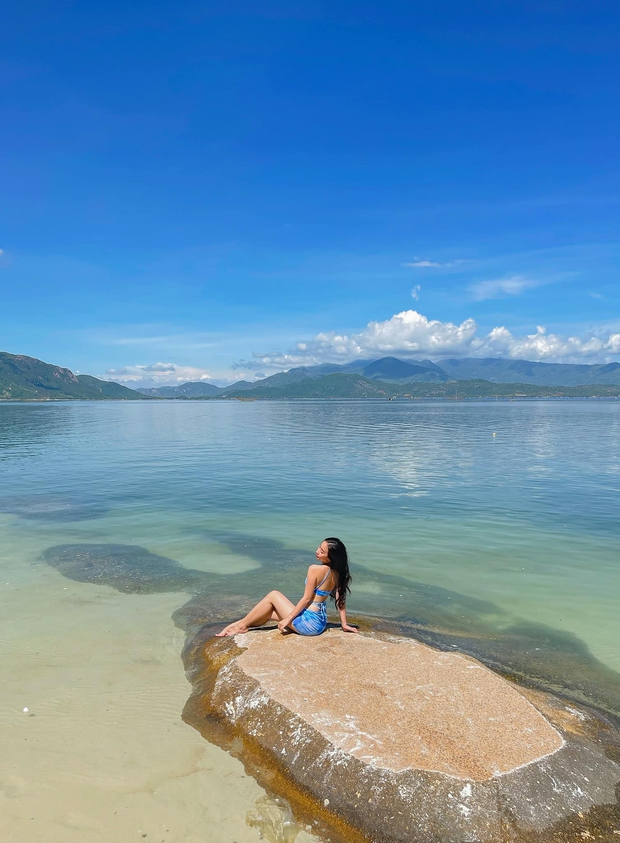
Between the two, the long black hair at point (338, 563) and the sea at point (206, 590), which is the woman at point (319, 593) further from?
the sea at point (206, 590)

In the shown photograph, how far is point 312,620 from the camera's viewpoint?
982 centimetres

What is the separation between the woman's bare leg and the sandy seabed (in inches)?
48.7

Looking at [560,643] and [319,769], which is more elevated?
[319,769]

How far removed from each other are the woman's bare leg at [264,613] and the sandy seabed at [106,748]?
1236mm

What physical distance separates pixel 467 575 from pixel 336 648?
7924mm

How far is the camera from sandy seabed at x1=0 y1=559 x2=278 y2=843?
19.8ft

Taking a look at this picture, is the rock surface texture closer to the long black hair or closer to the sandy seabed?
the sandy seabed

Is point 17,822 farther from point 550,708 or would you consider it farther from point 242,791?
point 550,708

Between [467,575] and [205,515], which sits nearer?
[467,575]

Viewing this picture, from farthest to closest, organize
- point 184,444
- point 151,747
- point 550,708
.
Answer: point 184,444 → point 550,708 → point 151,747

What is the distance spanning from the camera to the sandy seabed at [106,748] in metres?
6.04

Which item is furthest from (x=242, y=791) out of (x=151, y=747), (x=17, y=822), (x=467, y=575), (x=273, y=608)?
(x=467, y=575)

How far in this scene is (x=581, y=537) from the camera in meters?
19.6

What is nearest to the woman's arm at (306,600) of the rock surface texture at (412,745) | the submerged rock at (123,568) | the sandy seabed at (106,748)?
the rock surface texture at (412,745)
